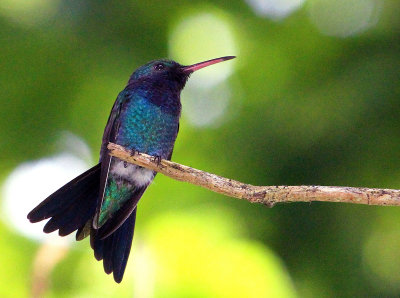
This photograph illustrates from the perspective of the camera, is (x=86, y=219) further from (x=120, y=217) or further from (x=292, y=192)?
(x=292, y=192)

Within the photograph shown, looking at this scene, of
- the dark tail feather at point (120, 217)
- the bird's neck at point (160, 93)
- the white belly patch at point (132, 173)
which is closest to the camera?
the dark tail feather at point (120, 217)

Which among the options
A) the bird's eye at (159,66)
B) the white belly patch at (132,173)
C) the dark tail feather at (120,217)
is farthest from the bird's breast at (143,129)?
the bird's eye at (159,66)

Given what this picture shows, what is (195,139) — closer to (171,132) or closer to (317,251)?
(171,132)

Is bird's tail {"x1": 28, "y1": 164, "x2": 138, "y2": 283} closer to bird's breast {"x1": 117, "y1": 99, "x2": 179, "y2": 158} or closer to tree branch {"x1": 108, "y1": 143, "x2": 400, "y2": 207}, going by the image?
bird's breast {"x1": 117, "y1": 99, "x2": 179, "y2": 158}

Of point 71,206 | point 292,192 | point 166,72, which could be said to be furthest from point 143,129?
point 292,192

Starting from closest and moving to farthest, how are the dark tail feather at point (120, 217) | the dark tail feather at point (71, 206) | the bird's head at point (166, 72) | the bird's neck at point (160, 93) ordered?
1. the dark tail feather at point (71, 206)
2. the dark tail feather at point (120, 217)
3. the bird's neck at point (160, 93)
4. the bird's head at point (166, 72)

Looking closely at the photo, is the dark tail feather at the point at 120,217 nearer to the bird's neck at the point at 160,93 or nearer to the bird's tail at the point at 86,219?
the bird's tail at the point at 86,219
